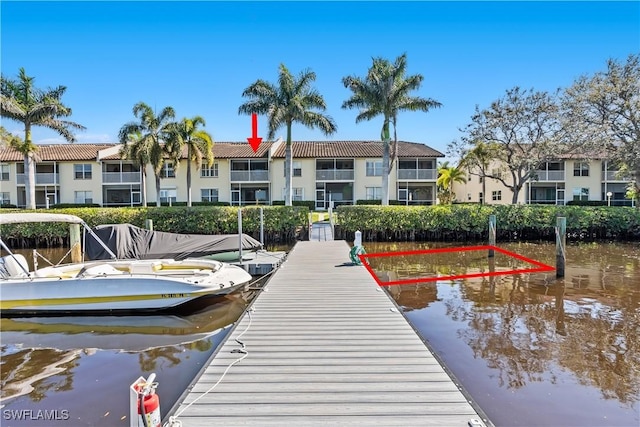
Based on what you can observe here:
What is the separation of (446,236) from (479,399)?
2198cm

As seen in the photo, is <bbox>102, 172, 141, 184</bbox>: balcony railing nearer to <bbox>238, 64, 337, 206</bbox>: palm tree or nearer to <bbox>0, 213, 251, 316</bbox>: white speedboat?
<bbox>238, 64, 337, 206</bbox>: palm tree

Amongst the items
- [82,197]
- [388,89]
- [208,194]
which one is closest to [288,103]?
[388,89]

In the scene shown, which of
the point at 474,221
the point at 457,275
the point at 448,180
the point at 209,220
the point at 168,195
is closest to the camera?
the point at 457,275

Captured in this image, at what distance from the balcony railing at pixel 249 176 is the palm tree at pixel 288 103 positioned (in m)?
12.7

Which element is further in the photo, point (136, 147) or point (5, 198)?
point (5, 198)

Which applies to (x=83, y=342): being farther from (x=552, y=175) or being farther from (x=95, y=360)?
(x=552, y=175)

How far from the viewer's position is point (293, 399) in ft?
16.1

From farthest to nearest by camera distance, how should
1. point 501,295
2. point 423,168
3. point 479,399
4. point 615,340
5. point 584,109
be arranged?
point 423,168 < point 584,109 < point 501,295 < point 615,340 < point 479,399

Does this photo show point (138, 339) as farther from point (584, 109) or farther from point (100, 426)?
point (584, 109)

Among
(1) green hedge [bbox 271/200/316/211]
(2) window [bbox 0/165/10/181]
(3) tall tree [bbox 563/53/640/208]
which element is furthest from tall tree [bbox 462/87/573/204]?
(2) window [bbox 0/165/10/181]

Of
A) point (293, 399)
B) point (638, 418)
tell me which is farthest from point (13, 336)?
point (638, 418)

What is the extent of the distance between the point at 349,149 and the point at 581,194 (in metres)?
27.0

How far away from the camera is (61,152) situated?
44875mm

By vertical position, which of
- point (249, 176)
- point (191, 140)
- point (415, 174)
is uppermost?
point (191, 140)
